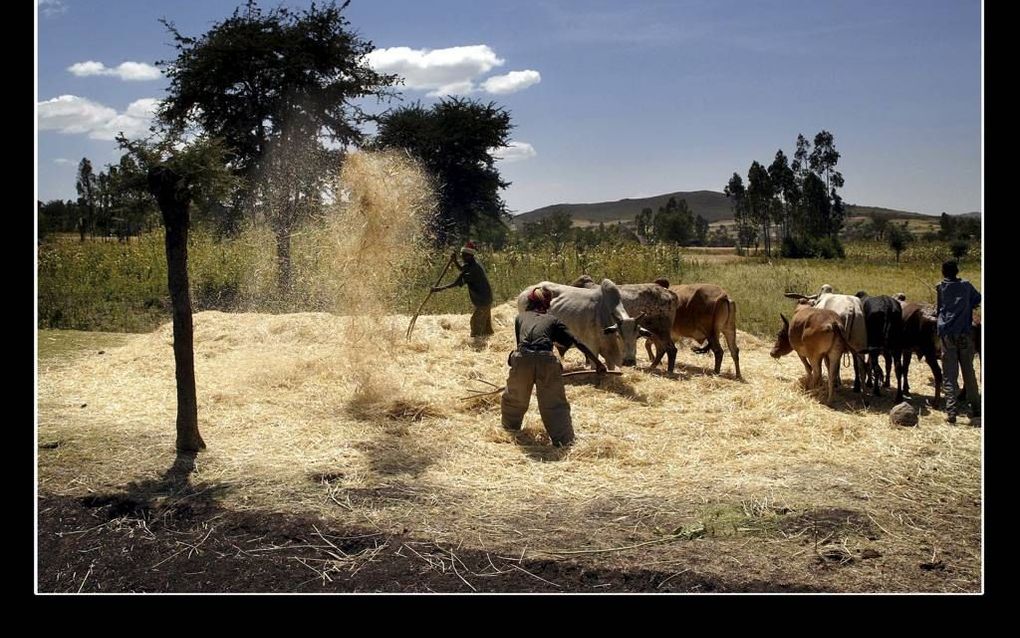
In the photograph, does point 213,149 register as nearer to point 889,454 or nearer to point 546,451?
point 546,451

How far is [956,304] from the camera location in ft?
30.2

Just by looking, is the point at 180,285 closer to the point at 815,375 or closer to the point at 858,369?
the point at 815,375

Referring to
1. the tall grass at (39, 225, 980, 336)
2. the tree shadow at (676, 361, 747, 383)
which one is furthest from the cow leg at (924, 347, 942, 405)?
the tall grass at (39, 225, 980, 336)

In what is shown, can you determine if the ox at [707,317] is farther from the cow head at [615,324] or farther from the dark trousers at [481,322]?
the dark trousers at [481,322]

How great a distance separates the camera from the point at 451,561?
5.77m

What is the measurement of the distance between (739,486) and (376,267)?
4.98 m

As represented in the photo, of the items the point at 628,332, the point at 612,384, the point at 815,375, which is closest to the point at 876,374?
the point at 815,375

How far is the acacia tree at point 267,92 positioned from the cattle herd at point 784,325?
11.0 metres

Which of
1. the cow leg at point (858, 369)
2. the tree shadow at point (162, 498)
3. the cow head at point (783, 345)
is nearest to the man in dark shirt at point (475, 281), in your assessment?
the cow head at point (783, 345)

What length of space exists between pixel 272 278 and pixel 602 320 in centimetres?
987

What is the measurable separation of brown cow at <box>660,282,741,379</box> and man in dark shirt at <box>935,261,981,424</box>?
2984 mm

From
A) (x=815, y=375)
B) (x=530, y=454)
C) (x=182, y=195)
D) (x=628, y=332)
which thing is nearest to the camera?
(x=182, y=195)

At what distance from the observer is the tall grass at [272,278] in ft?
59.3

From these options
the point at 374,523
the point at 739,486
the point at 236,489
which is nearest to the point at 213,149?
the point at 236,489
